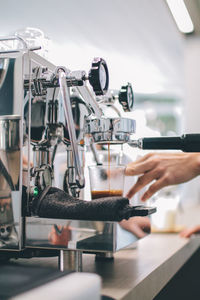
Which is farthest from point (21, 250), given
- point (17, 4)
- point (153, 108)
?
point (153, 108)

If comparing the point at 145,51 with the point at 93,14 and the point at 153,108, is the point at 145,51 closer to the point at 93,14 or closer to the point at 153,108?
the point at 93,14

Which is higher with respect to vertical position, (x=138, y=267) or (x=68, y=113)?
(x=68, y=113)

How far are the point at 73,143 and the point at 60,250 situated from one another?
0.47 feet

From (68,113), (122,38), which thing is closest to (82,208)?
(68,113)

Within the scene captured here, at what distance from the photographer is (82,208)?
51 centimetres

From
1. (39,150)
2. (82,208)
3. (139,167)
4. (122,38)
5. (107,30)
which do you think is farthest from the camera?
(122,38)

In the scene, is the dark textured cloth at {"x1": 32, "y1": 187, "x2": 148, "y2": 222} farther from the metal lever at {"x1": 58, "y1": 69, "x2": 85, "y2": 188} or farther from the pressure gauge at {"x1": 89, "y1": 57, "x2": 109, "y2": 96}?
the pressure gauge at {"x1": 89, "y1": 57, "x2": 109, "y2": 96}

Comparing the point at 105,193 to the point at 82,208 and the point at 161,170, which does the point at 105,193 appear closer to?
the point at 82,208

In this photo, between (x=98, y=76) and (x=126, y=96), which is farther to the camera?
(x=126, y=96)

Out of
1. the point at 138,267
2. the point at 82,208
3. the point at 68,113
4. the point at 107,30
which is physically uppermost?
the point at 107,30

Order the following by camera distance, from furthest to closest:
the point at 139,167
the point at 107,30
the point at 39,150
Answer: the point at 107,30, the point at 139,167, the point at 39,150

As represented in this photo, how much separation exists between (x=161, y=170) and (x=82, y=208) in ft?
1.36

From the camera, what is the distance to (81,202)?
53 cm

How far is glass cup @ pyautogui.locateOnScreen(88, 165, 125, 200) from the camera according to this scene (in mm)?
660
